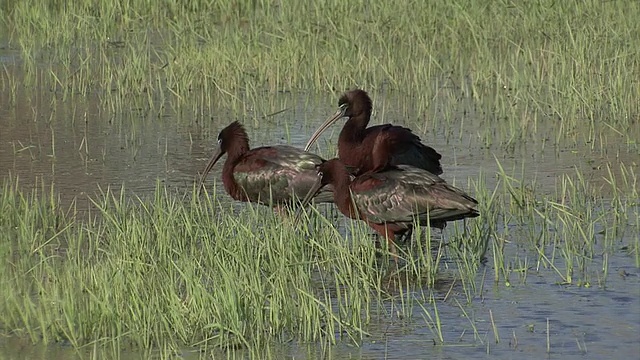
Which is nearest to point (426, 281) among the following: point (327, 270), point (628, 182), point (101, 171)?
point (327, 270)

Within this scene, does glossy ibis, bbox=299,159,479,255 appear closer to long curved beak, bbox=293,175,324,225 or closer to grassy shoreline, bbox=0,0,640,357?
long curved beak, bbox=293,175,324,225

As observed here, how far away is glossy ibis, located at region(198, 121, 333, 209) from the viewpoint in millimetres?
8852

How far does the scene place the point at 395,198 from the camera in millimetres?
7957

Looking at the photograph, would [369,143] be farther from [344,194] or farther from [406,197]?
[406,197]

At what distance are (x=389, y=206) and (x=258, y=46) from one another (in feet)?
20.6

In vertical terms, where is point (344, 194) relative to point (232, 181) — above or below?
above

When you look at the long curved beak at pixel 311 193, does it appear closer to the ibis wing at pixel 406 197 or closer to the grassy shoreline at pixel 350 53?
the ibis wing at pixel 406 197

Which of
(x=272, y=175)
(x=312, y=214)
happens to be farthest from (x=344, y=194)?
(x=272, y=175)

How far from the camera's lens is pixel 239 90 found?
1318cm

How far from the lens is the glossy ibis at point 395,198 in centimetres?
772

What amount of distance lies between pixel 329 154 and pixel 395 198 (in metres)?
2.81

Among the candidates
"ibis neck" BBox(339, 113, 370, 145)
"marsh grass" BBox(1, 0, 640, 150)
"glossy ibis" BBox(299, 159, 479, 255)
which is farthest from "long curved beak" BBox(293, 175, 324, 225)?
"marsh grass" BBox(1, 0, 640, 150)

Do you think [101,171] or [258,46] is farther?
[258,46]

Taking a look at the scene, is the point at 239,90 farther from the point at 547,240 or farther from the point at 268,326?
the point at 268,326
